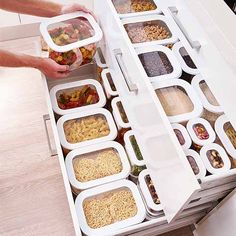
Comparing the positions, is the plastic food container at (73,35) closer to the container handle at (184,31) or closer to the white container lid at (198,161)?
the container handle at (184,31)

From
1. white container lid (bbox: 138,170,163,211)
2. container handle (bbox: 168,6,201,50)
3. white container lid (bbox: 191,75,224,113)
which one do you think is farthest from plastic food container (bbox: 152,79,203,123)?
white container lid (bbox: 138,170,163,211)

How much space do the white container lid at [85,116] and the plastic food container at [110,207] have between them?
17cm

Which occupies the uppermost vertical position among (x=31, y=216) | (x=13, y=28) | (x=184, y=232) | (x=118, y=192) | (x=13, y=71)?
(x=13, y=28)

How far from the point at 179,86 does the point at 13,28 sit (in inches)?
52.0

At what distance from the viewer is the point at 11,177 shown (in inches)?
58.9

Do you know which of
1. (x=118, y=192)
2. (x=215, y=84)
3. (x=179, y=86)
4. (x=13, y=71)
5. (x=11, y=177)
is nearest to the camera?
(x=215, y=84)

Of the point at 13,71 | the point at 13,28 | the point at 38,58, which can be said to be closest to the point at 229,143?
the point at 38,58

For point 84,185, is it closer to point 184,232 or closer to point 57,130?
point 57,130

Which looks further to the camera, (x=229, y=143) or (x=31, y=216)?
(x=31, y=216)

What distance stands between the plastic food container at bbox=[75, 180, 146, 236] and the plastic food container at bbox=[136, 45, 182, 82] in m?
0.38

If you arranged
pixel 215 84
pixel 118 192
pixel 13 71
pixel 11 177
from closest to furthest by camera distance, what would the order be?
pixel 215 84, pixel 118 192, pixel 11 177, pixel 13 71

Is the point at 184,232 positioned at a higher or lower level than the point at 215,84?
lower

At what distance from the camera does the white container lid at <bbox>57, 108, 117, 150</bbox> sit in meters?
1.18

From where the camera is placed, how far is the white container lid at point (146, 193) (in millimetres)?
1040
